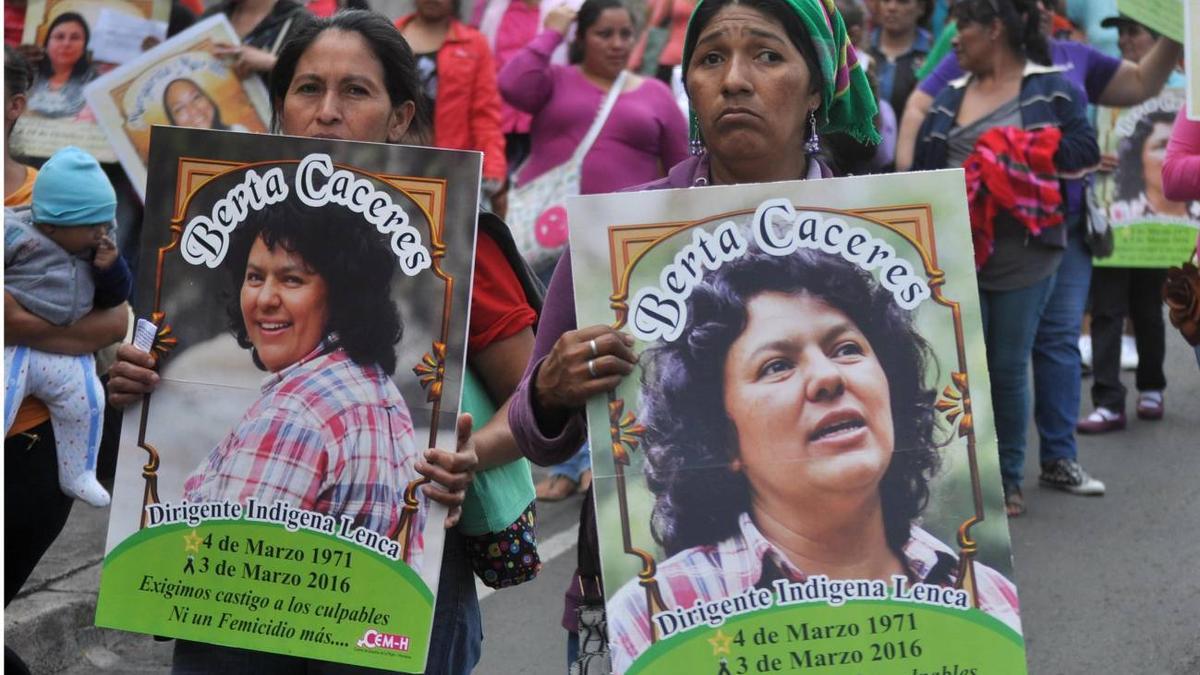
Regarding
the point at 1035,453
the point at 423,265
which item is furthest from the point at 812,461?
the point at 1035,453

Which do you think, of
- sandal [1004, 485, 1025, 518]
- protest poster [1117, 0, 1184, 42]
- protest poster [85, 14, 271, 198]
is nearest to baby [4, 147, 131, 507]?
protest poster [85, 14, 271, 198]

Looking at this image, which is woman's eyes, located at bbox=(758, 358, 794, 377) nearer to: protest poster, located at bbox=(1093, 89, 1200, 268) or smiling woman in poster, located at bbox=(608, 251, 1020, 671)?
smiling woman in poster, located at bbox=(608, 251, 1020, 671)

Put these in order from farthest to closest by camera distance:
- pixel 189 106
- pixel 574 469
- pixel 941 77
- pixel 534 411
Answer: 1. pixel 941 77
2. pixel 574 469
3. pixel 189 106
4. pixel 534 411

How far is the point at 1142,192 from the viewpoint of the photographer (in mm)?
8555

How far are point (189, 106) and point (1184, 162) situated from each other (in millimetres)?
3361

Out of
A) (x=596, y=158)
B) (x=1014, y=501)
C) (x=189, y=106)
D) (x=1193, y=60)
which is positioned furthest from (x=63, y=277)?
(x=1014, y=501)

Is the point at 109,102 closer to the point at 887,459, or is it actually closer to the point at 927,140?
the point at 927,140

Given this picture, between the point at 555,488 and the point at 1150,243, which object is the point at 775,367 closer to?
the point at 555,488

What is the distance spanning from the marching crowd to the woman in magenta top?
0.01 metres

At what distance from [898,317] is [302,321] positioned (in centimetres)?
93

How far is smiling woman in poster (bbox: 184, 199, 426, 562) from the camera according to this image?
2.58 metres

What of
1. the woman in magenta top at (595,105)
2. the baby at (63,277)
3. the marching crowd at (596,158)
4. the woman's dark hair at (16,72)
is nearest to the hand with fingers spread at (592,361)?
the marching crowd at (596,158)

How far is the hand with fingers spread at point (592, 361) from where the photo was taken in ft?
7.54

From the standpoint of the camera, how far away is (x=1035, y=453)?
805cm
